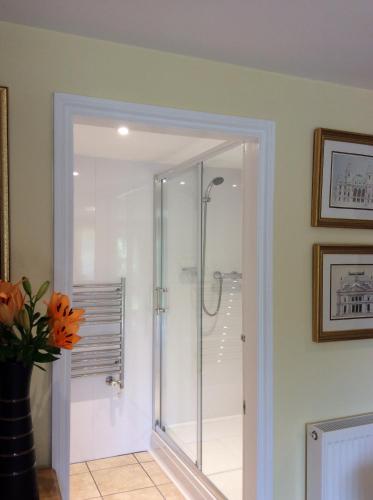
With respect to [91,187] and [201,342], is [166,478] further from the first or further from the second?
[91,187]

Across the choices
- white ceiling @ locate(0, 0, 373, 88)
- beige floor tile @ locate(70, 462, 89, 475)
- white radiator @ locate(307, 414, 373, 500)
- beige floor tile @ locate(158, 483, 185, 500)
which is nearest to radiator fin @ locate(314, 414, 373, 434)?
white radiator @ locate(307, 414, 373, 500)

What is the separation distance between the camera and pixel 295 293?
2.04 metres

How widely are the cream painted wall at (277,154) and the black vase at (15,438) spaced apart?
12.7 inches

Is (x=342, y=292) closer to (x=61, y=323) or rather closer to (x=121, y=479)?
(x=61, y=323)

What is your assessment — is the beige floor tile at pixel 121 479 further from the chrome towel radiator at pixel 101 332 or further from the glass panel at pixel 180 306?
the chrome towel radiator at pixel 101 332

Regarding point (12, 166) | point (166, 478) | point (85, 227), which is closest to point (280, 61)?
point (12, 166)

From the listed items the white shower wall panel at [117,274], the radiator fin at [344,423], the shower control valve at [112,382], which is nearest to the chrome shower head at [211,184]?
the white shower wall panel at [117,274]

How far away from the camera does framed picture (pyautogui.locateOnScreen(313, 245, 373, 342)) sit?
2.06 metres

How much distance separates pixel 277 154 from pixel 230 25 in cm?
63

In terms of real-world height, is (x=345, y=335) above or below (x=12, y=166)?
below

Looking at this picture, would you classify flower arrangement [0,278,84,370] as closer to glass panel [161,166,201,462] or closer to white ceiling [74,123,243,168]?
white ceiling [74,123,243,168]

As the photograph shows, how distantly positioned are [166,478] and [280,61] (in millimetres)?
2693

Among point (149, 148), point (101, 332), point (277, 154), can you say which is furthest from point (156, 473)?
point (277, 154)

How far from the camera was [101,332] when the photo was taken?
3.32 meters
